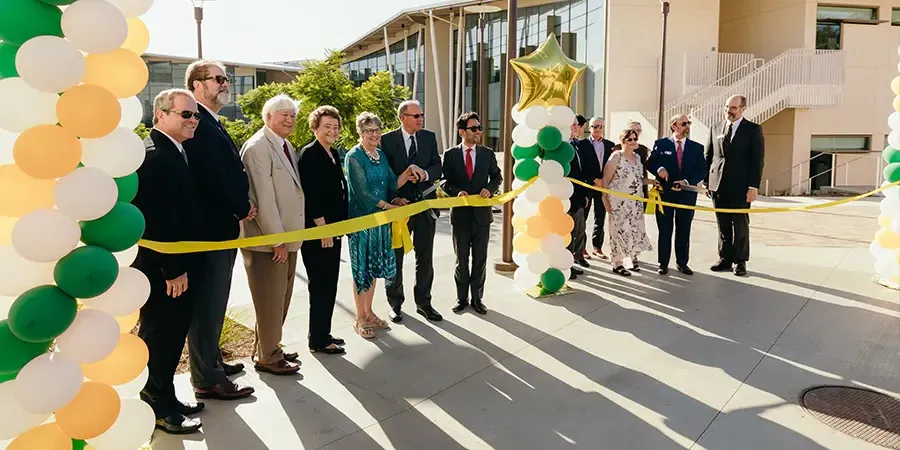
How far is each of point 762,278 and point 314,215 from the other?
5.53 metres

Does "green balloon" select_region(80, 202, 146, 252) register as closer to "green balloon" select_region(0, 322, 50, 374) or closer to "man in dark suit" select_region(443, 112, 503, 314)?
"green balloon" select_region(0, 322, 50, 374)

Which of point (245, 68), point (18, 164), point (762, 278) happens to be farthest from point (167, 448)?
point (245, 68)

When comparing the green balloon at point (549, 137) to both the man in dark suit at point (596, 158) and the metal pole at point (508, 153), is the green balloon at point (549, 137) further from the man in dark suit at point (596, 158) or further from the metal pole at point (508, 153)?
the man in dark suit at point (596, 158)

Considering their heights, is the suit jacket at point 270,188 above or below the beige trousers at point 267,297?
above

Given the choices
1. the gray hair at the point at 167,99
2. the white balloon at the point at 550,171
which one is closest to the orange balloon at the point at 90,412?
the gray hair at the point at 167,99

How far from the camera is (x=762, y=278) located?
7.82 meters

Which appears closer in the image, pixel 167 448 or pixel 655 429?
pixel 167 448

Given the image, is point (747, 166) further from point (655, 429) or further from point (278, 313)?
point (278, 313)

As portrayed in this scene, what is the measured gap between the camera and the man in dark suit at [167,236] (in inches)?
143

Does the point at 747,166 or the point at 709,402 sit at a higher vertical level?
the point at 747,166

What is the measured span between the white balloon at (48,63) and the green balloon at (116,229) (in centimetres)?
56

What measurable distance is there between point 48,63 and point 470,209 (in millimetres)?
4257

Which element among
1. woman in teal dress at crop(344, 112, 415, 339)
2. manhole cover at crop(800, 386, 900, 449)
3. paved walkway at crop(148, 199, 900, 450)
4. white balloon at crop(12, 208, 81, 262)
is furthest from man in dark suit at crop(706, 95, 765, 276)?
white balloon at crop(12, 208, 81, 262)

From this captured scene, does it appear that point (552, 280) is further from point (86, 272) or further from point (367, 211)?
point (86, 272)
